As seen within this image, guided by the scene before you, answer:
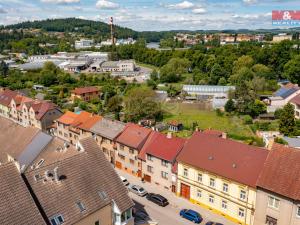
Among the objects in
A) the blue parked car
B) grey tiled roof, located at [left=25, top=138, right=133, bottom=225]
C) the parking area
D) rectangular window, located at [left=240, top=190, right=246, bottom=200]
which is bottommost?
the parking area

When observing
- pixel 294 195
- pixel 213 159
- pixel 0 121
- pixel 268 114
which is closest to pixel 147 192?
pixel 213 159

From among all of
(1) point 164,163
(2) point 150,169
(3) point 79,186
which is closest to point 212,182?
(1) point 164,163

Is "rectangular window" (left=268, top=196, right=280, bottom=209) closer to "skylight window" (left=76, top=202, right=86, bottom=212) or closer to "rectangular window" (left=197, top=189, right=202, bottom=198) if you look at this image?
"rectangular window" (left=197, top=189, right=202, bottom=198)

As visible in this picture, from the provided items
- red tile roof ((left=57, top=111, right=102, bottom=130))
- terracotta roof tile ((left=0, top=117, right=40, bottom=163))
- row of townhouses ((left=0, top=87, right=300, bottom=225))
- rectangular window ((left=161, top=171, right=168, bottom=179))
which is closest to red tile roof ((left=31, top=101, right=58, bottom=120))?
red tile roof ((left=57, top=111, right=102, bottom=130))

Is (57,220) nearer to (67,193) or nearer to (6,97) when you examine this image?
(67,193)

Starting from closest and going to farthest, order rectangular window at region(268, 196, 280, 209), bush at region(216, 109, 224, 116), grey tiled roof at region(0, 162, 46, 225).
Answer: grey tiled roof at region(0, 162, 46, 225)
rectangular window at region(268, 196, 280, 209)
bush at region(216, 109, 224, 116)

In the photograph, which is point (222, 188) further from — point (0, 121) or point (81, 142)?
point (0, 121)
